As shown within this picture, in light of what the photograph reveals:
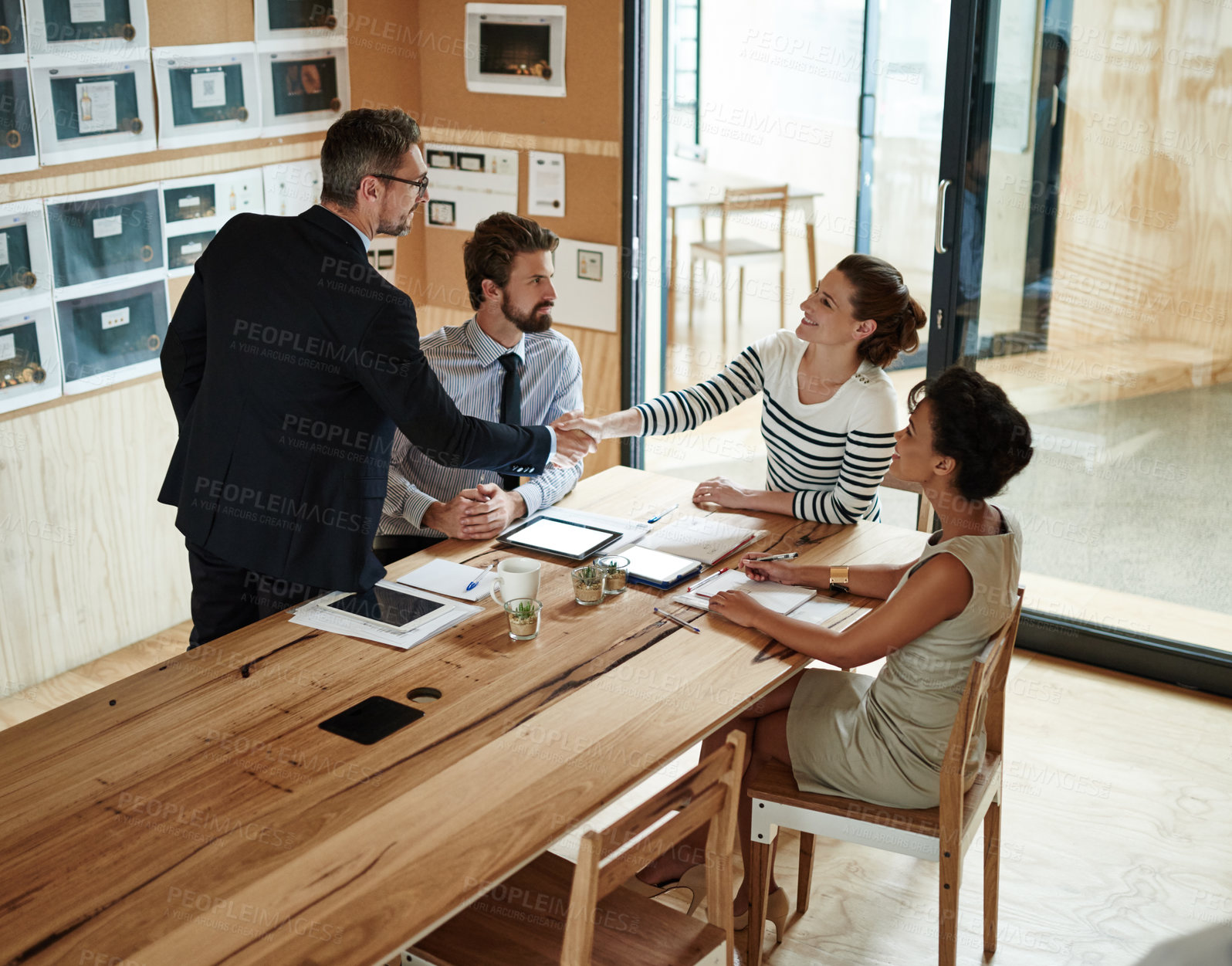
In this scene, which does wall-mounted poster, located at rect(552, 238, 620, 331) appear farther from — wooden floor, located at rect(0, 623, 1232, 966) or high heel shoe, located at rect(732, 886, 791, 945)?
high heel shoe, located at rect(732, 886, 791, 945)

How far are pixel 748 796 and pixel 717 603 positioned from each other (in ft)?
1.21

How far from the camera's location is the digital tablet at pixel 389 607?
2.23 meters

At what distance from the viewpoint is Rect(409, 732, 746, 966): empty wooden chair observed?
62.5 inches

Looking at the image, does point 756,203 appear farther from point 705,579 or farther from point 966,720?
point 966,720

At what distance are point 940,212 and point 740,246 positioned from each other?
79cm

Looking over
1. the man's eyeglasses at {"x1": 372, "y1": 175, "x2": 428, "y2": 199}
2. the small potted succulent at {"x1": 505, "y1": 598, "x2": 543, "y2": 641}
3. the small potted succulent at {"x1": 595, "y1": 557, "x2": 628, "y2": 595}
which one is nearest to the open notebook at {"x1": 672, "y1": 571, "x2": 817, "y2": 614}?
the small potted succulent at {"x1": 595, "y1": 557, "x2": 628, "y2": 595}

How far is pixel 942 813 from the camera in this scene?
2109 millimetres

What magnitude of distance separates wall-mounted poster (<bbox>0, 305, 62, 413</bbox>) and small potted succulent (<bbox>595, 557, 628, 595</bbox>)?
1915 mm

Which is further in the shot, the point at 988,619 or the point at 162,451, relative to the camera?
the point at 162,451

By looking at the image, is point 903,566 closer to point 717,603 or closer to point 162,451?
point 717,603

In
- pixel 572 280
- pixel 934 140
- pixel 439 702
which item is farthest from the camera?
pixel 572 280

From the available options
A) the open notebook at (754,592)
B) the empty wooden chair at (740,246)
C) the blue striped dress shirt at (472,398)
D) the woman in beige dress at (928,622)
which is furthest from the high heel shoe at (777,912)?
the empty wooden chair at (740,246)

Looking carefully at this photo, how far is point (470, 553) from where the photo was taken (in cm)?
259

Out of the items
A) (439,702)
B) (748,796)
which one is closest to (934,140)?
(748,796)
